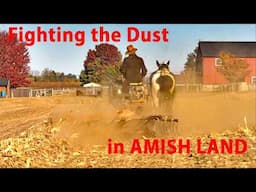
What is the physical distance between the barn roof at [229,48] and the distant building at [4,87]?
261cm

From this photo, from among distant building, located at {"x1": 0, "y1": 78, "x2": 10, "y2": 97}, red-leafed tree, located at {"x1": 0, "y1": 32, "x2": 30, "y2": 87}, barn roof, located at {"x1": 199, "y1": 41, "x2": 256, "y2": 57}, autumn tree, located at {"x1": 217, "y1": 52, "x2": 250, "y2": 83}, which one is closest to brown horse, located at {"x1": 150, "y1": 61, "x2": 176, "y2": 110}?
barn roof, located at {"x1": 199, "y1": 41, "x2": 256, "y2": 57}

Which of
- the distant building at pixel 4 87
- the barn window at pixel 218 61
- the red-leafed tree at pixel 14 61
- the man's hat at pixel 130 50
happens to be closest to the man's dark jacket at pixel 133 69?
the man's hat at pixel 130 50

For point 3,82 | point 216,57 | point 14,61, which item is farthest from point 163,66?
point 3,82

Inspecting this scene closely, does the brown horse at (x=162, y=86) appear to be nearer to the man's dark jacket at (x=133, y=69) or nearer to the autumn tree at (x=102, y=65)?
the man's dark jacket at (x=133, y=69)

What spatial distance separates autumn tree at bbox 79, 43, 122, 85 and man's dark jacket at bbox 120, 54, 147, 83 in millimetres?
87

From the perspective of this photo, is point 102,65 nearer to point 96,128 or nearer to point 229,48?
point 96,128

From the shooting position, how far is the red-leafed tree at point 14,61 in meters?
5.53

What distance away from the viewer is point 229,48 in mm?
5523

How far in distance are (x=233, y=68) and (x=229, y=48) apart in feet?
1.02

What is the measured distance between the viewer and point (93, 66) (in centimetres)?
573

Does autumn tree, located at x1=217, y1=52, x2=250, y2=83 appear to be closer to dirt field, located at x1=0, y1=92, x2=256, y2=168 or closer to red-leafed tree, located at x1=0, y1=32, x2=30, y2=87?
dirt field, located at x1=0, y1=92, x2=256, y2=168
